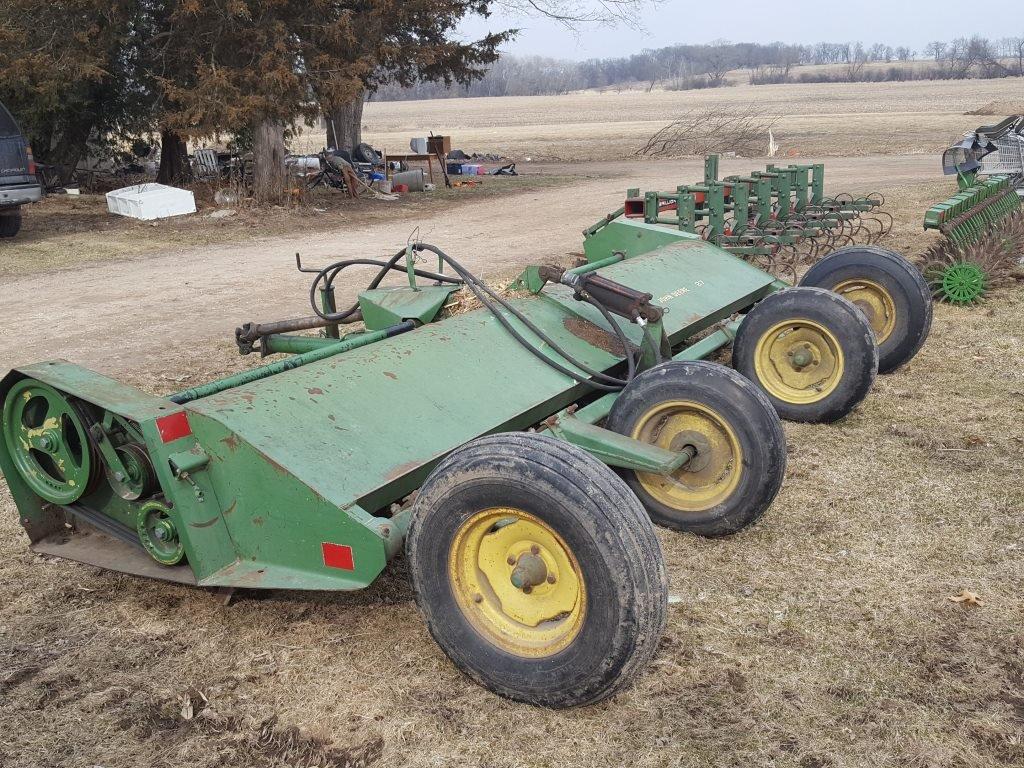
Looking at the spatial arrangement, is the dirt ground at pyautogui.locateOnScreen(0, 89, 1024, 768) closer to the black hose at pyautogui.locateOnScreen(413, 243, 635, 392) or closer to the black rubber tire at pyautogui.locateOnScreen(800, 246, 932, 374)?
the black rubber tire at pyautogui.locateOnScreen(800, 246, 932, 374)

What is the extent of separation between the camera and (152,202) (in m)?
15.0

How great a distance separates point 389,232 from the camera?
13938 millimetres

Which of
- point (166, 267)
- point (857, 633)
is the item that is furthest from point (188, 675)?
point (166, 267)

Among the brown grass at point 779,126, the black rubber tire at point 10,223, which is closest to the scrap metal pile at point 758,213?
the black rubber tire at point 10,223

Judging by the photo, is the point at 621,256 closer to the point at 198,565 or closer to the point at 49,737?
the point at 198,565

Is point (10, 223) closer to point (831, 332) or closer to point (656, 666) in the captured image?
point (831, 332)

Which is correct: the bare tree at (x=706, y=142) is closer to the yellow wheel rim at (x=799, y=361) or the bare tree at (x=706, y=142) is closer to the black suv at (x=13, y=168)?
the black suv at (x=13, y=168)

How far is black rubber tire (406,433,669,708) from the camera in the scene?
245cm

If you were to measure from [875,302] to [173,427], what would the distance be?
4.40 meters

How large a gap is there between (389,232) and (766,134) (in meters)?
19.4

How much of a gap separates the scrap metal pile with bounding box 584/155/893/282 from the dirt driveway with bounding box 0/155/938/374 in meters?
2.61

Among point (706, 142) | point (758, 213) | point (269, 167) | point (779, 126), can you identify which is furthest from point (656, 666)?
point (779, 126)

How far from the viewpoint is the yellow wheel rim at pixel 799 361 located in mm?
4762

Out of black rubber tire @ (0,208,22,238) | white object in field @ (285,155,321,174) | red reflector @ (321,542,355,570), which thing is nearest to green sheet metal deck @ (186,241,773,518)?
red reflector @ (321,542,355,570)
